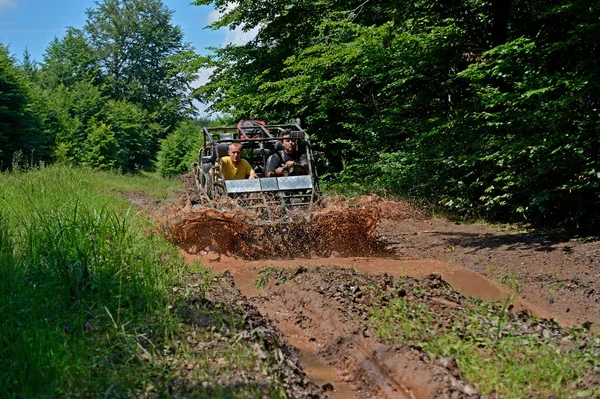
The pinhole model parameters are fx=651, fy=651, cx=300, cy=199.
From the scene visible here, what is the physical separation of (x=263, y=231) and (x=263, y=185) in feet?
5.24

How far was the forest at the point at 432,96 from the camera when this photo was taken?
10930 millimetres

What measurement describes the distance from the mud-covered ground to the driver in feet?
4.99

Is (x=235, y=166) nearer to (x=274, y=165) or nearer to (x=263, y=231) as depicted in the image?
(x=274, y=165)

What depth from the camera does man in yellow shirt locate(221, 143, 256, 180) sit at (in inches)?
464

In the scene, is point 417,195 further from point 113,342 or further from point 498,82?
point 113,342

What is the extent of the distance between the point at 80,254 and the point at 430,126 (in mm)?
10463

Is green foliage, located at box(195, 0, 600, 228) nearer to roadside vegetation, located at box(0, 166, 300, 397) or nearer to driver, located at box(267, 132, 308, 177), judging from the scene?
driver, located at box(267, 132, 308, 177)

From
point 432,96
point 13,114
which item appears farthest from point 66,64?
point 432,96

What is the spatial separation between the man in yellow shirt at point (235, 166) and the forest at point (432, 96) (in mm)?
3266

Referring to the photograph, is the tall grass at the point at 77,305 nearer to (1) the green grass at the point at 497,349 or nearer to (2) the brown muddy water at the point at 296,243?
(2) the brown muddy water at the point at 296,243

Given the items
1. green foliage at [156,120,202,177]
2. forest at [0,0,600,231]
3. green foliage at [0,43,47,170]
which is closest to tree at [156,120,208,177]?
green foliage at [156,120,202,177]

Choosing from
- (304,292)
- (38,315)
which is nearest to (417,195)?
(304,292)

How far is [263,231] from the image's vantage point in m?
9.83

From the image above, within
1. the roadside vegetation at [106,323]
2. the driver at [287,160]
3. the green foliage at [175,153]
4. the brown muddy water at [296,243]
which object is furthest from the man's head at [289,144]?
the green foliage at [175,153]
